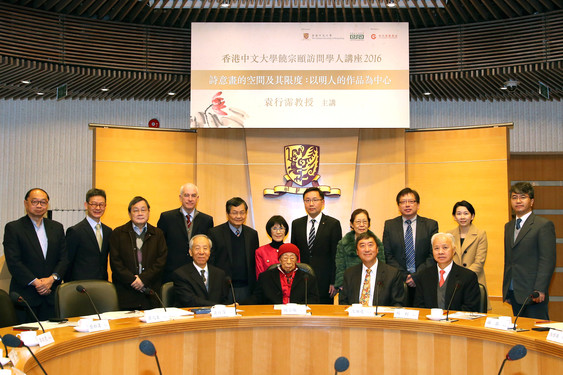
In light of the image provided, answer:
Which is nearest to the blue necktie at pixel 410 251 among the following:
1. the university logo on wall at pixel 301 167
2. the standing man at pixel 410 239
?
the standing man at pixel 410 239

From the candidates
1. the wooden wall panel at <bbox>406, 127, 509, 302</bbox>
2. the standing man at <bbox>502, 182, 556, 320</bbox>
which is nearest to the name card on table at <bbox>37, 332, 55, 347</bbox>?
the standing man at <bbox>502, 182, 556, 320</bbox>

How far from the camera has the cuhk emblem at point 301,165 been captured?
7105 millimetres

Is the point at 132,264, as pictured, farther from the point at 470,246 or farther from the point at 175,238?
the point at 470,246

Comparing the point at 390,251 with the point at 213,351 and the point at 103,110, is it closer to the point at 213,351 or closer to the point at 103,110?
the point at 213,351

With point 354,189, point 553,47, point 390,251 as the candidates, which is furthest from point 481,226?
point 390,251

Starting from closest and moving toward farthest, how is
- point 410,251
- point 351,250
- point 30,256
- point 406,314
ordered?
point 406,314
point 30,256
point 351,250
point 410,251

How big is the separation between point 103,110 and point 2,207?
193 cm

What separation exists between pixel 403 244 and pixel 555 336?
2066 mm

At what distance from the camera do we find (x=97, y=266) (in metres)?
4.78

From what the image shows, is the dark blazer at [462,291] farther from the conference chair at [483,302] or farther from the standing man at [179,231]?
the standing man at [179,231]

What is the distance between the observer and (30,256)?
14.9 feet

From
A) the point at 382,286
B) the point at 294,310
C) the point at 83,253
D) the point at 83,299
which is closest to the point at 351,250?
the point at 382,286

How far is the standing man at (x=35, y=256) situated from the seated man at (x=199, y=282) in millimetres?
1080

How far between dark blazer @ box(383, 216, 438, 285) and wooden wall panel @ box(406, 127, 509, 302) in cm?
245
